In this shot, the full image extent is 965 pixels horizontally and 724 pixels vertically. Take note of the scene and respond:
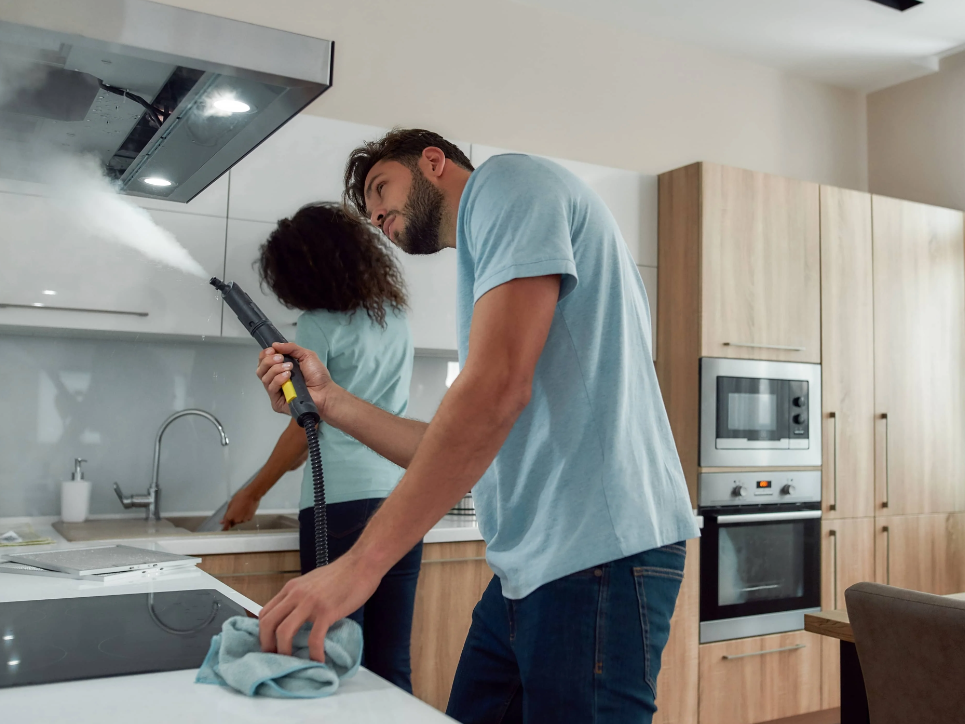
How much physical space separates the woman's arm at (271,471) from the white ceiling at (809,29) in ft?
6.02

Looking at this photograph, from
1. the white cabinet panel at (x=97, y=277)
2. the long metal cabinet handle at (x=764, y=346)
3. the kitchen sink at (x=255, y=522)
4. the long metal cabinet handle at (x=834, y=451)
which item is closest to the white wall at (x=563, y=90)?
the white cabinet panel at (x=97, y=277)

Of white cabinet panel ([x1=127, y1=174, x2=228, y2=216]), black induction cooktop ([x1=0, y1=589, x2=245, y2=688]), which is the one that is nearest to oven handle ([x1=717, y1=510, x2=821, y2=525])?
white cabinet panel ([x1=127, y1=174, x2=228, y2=216])

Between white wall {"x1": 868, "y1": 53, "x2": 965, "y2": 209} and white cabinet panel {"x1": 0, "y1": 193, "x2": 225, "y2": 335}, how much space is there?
9.82 feet

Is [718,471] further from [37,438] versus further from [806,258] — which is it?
[37,438]

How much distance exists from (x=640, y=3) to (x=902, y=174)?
60.1 inches

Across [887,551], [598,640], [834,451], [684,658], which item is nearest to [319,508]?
[598,640]

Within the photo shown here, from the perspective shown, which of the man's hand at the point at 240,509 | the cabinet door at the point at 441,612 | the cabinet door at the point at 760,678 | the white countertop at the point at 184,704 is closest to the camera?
the white countertop at the point at 184,704

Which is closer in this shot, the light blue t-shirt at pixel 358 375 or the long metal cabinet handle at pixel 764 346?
the light blue t-shirt at pixel 358 375

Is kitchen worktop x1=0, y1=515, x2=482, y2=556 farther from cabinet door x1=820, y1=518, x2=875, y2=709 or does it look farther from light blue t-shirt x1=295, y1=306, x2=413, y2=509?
cabinet door x1=820, y1=518, x2=875, y2=709

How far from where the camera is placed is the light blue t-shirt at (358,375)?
2.03m

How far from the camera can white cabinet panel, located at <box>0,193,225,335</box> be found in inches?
82.6

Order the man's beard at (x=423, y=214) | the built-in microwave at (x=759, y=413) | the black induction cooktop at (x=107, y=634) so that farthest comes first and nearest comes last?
the built-in microwave at (x=759, y=413) < the man's beard at (x=423, y=214) < the black induction cooktop at (x=107, y=634)

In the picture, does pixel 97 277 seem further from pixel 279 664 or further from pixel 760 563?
pixel 760 563

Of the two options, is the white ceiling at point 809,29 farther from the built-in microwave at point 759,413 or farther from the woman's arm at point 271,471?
the woman's arm at point 271,471
